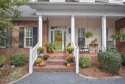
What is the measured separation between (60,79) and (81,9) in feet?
21.7

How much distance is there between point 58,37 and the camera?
60.8 ft

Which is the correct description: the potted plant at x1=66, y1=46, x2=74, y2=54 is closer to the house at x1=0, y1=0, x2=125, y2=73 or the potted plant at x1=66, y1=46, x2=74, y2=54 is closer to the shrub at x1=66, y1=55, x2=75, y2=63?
the house at x1=0, y1=0, x2=125, y2=73

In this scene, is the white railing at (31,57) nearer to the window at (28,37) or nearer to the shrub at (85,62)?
the shrub at (85,62)

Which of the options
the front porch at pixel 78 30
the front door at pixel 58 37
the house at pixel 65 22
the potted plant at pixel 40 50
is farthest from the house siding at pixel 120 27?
the potted plant at pixel 40 50

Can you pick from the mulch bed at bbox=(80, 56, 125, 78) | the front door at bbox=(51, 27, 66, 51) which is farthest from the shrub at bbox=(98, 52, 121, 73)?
the front door at bbox=(51, 27, 66, 51)

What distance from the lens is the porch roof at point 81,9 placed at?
1465 cm

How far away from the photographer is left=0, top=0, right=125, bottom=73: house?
48.6 feet

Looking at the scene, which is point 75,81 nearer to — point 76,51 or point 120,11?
point 76,51

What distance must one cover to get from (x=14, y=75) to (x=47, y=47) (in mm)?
6529

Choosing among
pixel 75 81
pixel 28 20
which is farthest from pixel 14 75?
pixel 28 20

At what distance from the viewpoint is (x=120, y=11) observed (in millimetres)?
15859

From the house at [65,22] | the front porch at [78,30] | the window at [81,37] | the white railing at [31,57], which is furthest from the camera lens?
the window at [81,37]

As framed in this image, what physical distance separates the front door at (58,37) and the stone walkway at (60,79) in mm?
6576

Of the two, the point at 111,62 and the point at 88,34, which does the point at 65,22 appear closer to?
the point at 88,34
